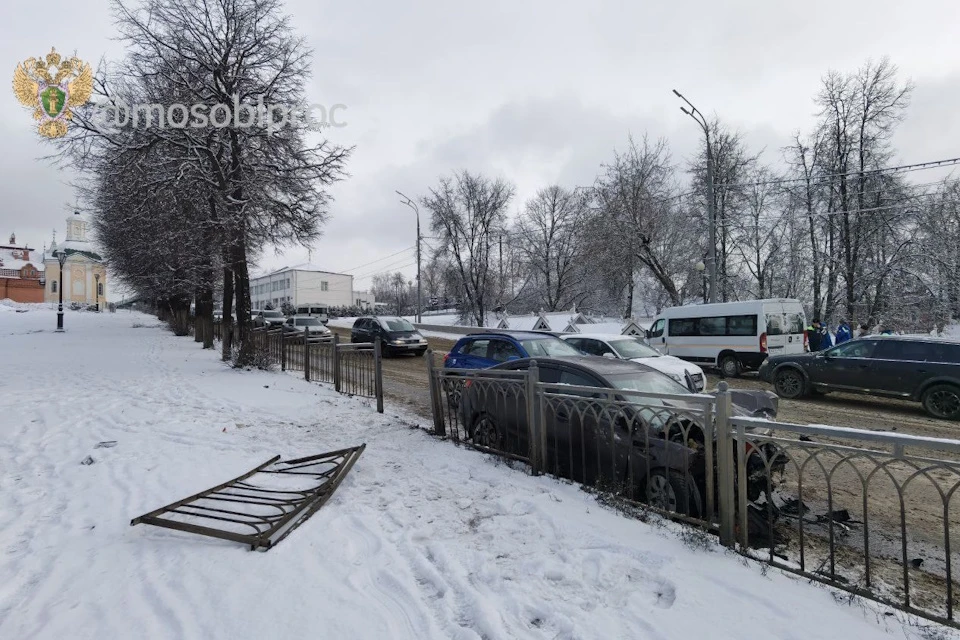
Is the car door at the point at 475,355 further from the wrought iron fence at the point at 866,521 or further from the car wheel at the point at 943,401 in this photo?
the car wheel at the point at 943,401

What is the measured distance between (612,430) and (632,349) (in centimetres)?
695

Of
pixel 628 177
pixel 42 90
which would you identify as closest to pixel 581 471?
pixel 42 90

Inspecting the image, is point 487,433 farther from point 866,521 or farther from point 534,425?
point 866,521

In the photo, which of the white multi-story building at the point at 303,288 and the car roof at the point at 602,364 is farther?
the white multi-story building at the point at 303,288

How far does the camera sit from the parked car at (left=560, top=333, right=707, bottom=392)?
33.1 feet

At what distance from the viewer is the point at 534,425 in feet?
17.5

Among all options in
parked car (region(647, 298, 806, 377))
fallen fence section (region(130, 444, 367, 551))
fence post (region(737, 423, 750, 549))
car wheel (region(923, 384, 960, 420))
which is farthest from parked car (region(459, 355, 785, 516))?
parked car (region(647, 298, 806, 377))

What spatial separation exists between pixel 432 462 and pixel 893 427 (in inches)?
306

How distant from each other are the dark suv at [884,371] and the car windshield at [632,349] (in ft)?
10.7

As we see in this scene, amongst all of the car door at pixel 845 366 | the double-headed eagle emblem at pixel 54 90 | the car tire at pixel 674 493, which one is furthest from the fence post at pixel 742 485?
the double-headed eagle emblem at pixel 54 90

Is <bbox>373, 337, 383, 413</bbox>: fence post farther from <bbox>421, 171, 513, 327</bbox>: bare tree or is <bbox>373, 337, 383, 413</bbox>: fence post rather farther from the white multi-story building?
the white multi-story building

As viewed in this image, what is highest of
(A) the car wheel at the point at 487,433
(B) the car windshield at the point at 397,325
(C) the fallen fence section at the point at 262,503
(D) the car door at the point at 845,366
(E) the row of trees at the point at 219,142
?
(E) the row of trees at the point at 219,142

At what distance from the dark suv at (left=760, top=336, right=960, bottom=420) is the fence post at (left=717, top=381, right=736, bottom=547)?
8508mm

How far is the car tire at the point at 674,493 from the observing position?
4035 mm
